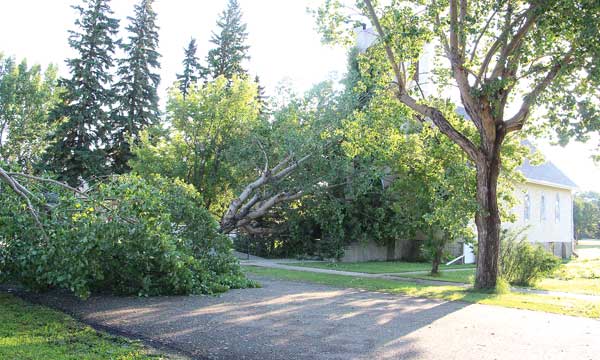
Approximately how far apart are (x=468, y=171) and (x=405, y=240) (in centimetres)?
1244

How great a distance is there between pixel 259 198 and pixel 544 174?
16.9 metres

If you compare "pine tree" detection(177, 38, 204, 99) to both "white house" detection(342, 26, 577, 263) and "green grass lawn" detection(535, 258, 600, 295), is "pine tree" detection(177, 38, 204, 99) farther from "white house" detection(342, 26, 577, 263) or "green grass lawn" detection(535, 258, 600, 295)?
"green grass lawn" detection(535, 258, 600, 295)

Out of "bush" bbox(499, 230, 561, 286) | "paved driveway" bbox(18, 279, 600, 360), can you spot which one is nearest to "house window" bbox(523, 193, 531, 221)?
"bush" bbox(499, 230, 561, 286)

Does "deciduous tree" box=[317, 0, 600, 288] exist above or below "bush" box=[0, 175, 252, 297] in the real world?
above

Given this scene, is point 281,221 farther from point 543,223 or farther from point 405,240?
point 543,223

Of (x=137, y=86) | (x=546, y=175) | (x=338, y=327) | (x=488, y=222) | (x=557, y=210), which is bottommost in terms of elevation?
(x=338, y=327)

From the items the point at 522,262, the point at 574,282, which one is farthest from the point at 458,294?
the point at 574,282

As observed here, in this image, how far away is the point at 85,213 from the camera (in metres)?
8.28

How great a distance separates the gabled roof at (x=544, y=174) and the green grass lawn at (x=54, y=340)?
865 inches

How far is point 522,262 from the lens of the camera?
49.2 feet

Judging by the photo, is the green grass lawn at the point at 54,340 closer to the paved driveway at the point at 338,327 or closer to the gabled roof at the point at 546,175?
the paved driveway at the point at 338,327

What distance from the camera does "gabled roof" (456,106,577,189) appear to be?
26.5m

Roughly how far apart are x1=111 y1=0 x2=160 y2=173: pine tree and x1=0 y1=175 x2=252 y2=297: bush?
19788 mm

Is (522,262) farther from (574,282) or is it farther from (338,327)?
(338,327)
